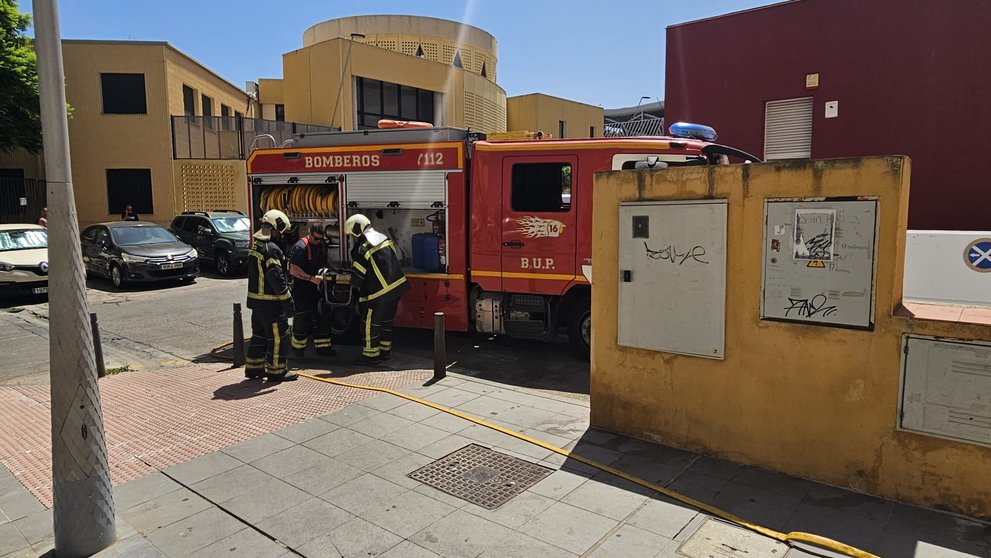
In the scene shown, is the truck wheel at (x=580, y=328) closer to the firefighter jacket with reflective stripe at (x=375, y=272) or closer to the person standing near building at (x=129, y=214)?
the firefighter jacket with reflective stripe at (x=375, y=272)

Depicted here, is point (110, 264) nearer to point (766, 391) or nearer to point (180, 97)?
point (180, 97)

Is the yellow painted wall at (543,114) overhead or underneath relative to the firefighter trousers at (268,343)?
overhead

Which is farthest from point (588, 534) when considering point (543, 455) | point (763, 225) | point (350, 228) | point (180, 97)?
point (180, 97)

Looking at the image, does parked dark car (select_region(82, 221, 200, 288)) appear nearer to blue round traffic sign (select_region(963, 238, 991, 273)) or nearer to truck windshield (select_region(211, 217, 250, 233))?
truck windshield (select_region(211, 217, 250, 233))

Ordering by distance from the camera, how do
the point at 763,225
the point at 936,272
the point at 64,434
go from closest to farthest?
the point at 64,434 < the point at 763,225 < the point at 936,272

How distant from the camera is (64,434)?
3.46 metres

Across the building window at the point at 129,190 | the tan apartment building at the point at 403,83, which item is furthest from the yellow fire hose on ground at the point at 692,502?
the building window at the point at 129,190

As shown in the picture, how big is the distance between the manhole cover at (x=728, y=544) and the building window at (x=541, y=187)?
14.7 ft

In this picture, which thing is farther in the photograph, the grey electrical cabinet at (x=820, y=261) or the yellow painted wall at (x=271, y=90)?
the yellow painted wall at (x=271, y=90)

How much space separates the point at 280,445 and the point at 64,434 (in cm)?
183

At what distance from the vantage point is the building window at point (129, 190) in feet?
73.0

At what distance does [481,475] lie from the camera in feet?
14.9

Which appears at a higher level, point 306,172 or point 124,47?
point 124,47

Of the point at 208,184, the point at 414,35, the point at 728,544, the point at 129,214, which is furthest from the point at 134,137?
the point at 728,544
